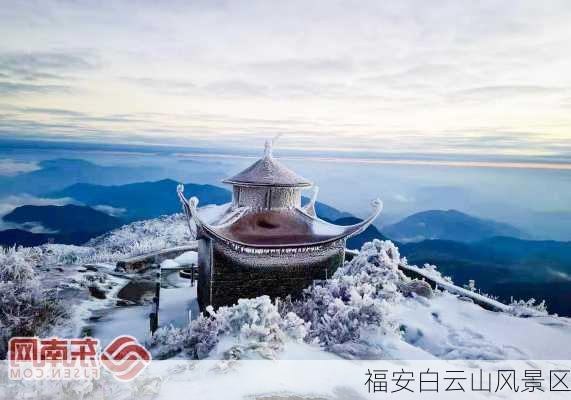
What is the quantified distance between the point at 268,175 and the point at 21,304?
311 centimetres

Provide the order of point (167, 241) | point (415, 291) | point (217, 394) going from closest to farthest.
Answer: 1. point (217, 394)
2. point (415, 291)
3. point (167, 241)

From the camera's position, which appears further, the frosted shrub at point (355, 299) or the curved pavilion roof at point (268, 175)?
the curved pavilion roof at point (268, 175)

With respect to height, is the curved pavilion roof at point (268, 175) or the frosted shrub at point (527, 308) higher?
the curved pavilion roof at point (268, 175)

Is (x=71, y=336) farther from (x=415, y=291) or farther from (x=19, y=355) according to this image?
(x=415, y=291)

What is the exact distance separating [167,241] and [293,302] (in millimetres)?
6299

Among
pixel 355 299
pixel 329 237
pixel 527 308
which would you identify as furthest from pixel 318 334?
pixel 527 308

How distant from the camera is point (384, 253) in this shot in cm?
543

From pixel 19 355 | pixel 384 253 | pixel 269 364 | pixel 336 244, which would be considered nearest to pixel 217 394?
pixel 269 364

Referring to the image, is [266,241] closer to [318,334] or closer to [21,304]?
[318,334]

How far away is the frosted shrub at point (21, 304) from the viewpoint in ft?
13.6

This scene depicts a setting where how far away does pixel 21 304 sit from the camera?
14.6 ft

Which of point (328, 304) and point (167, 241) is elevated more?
point (328, 304)

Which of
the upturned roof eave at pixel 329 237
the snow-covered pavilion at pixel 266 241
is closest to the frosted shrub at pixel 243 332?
the snow-covered pavilion at pixel 266 241

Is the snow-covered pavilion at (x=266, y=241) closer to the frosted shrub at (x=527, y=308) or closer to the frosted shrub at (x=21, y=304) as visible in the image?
the frosted shrub at (x=21, y=304)
